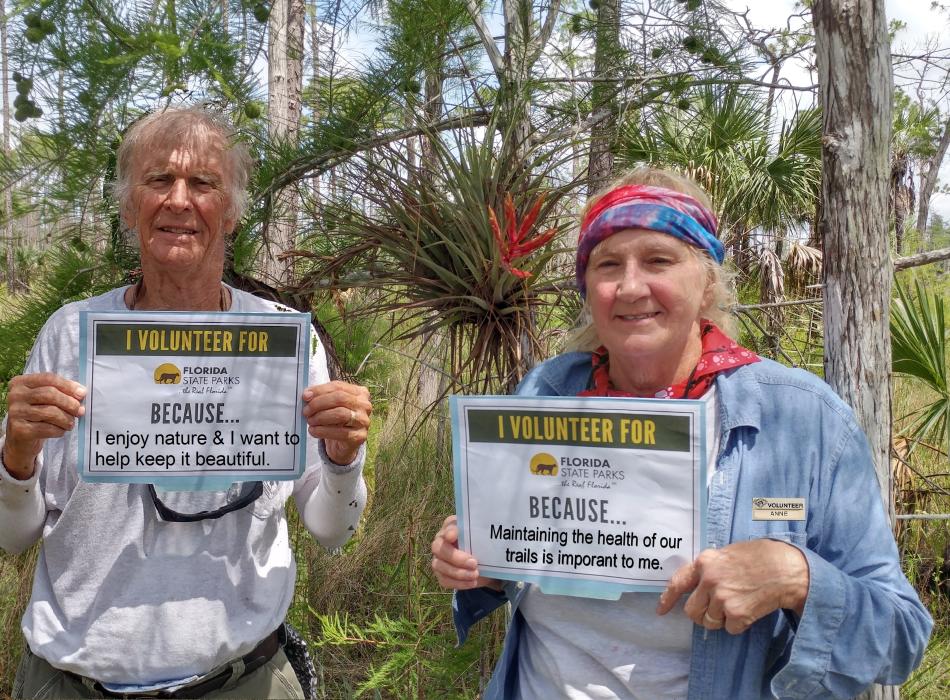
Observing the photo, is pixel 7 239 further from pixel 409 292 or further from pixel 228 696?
pixel 228 696

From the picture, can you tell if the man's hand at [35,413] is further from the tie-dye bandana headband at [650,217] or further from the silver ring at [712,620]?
the silver ring at [712,620]

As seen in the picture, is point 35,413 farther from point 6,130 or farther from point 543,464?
point 6,130

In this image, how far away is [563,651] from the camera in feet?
4.81

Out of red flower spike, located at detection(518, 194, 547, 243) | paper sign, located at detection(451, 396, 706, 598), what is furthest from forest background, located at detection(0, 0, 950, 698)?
paper sign, located at detection(451, 396, 706, 598)

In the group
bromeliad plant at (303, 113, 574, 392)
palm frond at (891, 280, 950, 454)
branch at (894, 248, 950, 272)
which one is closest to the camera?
branch at (894, 248, 950, 272)

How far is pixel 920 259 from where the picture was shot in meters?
2.26

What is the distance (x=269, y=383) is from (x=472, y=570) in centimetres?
58

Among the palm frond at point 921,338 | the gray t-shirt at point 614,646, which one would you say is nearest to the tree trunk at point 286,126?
the gray t-shirt at point 614,646

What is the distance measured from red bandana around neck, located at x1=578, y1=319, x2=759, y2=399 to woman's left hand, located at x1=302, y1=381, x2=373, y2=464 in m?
0.47

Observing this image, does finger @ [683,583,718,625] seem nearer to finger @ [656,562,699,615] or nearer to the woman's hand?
finger @ [656,562,699,615]

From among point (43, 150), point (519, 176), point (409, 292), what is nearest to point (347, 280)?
point (409, 292)

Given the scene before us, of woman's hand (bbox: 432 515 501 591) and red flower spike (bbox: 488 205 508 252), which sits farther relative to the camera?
red flower spike (bbox: 488 205 508 252)

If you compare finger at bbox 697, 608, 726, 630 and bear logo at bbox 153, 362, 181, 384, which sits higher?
bear logo at bbox 153, 362, 181, 384

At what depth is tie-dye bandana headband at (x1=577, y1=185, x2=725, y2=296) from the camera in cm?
152
